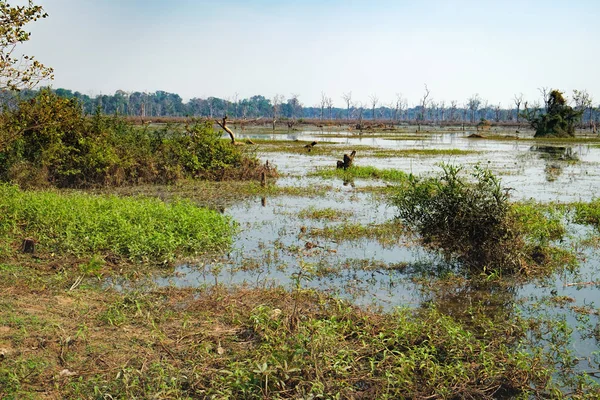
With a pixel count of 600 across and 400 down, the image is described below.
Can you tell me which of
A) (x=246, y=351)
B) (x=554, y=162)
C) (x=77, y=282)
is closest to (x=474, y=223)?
(x=246, y=351)

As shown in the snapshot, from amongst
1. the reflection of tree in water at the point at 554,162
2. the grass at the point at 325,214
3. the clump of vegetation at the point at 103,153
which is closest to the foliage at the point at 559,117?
the reflection of tree in water at the point at 554,162

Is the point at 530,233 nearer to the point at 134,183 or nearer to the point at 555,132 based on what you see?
the point at 134,183

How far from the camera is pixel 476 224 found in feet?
26.1

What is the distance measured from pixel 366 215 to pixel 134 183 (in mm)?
7539

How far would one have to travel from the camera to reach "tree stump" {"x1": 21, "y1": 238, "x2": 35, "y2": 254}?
7.72 metres

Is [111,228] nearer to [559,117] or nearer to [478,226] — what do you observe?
[478,226]

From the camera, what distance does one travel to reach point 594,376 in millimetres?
4793

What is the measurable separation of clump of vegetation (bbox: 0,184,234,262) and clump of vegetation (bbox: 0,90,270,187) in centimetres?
249

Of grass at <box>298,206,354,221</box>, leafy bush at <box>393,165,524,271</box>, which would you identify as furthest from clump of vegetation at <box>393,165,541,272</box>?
grass at <box>298,206,354,221</box>

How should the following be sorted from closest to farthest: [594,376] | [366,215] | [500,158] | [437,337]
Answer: [594,376], [437,337], [366,215], [500,158]

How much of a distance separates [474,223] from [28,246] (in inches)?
265

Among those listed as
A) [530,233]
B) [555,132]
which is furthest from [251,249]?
[555,132]

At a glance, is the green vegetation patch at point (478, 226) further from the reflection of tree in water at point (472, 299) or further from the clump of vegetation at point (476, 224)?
the reflection of tree in water at point (472, 299)

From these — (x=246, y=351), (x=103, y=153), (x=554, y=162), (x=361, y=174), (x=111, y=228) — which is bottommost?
(x=246, y=351)
